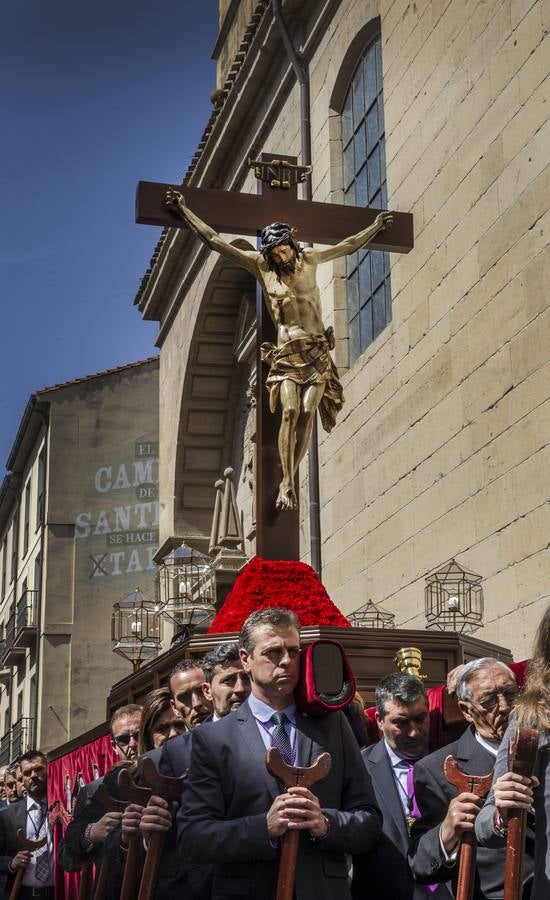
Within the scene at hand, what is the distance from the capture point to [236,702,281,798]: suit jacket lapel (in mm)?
4203

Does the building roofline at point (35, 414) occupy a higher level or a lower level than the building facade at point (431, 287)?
higher

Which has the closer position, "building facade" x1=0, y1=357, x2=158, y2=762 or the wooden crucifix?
the wooden crucifix

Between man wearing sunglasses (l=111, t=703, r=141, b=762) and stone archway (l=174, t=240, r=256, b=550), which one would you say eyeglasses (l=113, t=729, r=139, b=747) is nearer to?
man wearing sunglasses (l=111, t=703, r=141, b=762)

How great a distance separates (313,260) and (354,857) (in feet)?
18.8

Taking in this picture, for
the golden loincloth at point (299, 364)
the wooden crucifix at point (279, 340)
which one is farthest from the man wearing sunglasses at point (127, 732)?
the golden loincloth at point (299, 364)

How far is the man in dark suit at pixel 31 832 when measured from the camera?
8.39m

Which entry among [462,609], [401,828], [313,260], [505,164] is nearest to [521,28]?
[505,164]

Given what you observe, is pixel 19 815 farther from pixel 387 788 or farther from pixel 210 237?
pixel 387 788

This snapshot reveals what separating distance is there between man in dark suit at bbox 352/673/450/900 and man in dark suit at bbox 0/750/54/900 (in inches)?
145

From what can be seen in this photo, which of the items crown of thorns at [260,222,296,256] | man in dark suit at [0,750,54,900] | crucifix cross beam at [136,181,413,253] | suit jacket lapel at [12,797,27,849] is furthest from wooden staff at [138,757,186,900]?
crucifix cross beam at [136,181,413,253]

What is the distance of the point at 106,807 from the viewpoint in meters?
5.96

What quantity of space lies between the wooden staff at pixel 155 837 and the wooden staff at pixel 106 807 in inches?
36.3

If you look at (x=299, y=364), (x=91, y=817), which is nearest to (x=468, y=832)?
(x=91, y=817)

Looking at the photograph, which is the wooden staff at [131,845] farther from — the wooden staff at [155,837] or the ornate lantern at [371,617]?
the ornate lantern at [371,617]
